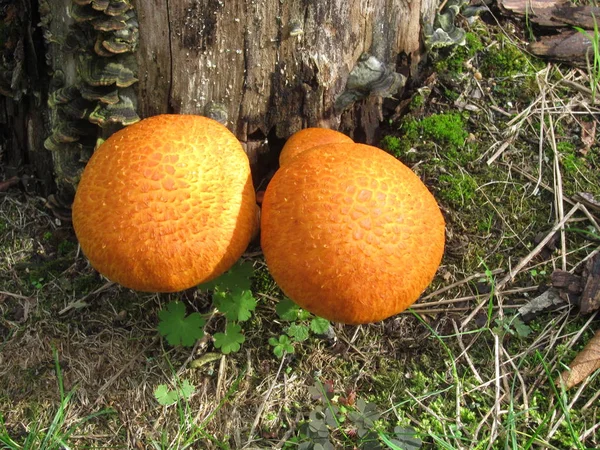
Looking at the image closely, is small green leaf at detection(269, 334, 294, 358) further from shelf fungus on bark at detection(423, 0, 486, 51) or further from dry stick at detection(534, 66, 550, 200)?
shelf fungus on bark at detection(423, 0, 486, 51)

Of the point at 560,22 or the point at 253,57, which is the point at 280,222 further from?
the point at 560,22

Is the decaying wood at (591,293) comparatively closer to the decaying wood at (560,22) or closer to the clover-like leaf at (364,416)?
the clover-like leaf at (364,416)

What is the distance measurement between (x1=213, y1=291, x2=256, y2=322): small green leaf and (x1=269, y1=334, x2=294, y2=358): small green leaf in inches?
9.6

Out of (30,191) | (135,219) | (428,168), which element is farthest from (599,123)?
(30,191)

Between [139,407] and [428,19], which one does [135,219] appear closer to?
[139,407]

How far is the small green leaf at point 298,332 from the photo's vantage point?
141 inches

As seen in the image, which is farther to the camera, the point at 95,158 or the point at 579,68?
the point at 579,68

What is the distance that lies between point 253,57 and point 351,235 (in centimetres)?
135

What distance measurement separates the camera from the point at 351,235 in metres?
2.73

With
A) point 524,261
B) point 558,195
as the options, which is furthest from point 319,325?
point 558,195

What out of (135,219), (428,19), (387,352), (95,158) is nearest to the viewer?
(135,219)

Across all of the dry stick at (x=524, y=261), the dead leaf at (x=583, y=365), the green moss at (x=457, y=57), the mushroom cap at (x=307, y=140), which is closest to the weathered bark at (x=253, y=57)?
the mushroom cap at (x=307, y=140)

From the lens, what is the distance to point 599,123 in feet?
14.0

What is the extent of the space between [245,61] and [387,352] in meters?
2.05
